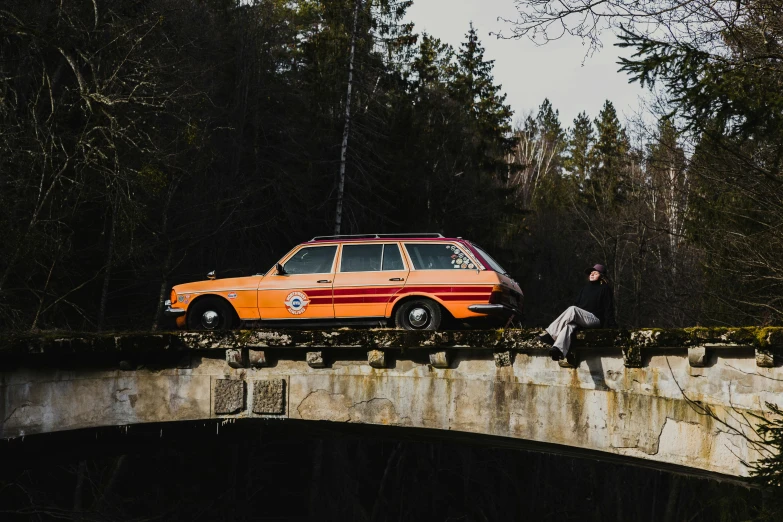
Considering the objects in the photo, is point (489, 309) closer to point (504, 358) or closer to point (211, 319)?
point (504, 358)

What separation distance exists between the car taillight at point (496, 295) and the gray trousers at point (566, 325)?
195 centimetres

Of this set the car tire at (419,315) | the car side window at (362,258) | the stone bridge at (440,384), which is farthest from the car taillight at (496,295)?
the car side window at (362,258)

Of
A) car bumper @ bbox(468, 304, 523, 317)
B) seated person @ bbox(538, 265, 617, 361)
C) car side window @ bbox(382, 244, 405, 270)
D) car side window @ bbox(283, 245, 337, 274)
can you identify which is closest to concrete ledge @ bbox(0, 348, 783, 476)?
seated person @ bbox(538, 265, 617, 361)

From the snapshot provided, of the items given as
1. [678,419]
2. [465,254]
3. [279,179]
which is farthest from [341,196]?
[678,419]

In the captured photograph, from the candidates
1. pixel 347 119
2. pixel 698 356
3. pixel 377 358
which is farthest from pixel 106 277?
pixel 698 356

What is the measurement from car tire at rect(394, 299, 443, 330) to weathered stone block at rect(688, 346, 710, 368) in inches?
142

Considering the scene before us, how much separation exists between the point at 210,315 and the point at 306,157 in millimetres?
17801

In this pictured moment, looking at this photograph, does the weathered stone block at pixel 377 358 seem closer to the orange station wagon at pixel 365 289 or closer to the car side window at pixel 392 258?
the orange station wagon at pixel 365 289

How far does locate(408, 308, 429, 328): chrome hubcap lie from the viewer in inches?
498

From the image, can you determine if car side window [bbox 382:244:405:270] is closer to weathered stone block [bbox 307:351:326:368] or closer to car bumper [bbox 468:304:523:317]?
car bumper [bbox 468:304:523:317]

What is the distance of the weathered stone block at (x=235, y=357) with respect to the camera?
12609 mm

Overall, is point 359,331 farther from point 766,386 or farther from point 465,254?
point 766,386

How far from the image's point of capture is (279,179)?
97.6ft

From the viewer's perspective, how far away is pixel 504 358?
37.0 ft
